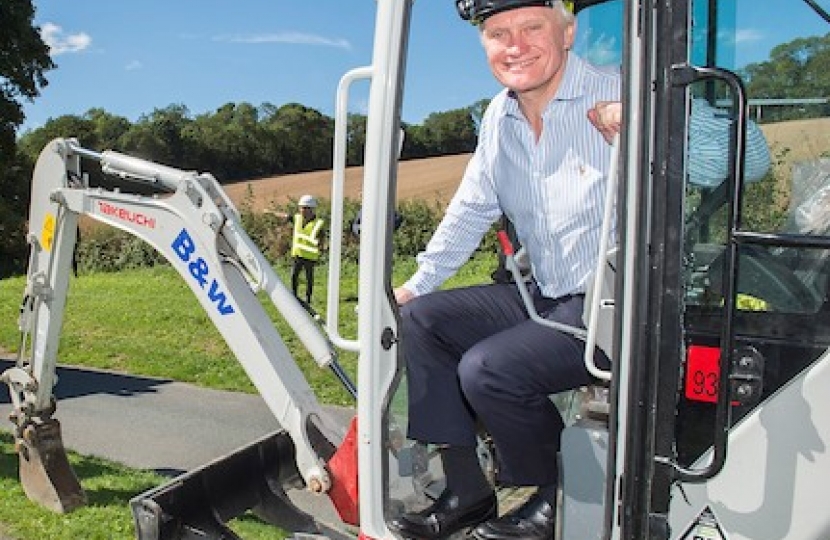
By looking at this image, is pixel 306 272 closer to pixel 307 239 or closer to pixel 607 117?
pixel 307 239

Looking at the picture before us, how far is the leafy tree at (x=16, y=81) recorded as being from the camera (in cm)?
2719

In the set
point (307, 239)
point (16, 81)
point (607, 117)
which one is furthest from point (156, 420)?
point (16, 81)

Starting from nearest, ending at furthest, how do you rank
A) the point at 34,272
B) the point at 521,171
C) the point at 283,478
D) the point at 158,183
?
the point at 521,171 → the point at 283,478 → the point at 158,183 → the point at 34,272

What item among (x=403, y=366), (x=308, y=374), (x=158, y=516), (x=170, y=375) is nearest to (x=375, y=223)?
(x=403, y=366)

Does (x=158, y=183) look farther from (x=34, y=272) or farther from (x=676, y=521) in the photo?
(x=676, y=521)

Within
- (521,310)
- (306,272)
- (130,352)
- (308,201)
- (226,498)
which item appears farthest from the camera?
(308,201)

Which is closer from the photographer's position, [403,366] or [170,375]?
[403,366]

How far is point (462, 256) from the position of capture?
2.95 metres

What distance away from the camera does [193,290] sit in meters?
3.67

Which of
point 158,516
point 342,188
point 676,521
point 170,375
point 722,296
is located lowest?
point 170,375

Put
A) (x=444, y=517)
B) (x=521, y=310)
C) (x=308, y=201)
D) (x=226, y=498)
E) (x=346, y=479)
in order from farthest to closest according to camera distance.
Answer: (x=308, y=201)
(x=226, y=498)
(x=346, y=479)
(x=521, y=310)
(x=444, y=517)

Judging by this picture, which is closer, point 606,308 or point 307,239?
point 606,308

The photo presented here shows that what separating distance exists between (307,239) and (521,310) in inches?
459

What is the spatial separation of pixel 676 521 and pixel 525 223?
930 millimetres
